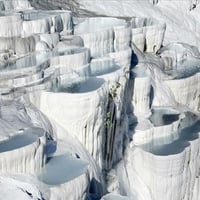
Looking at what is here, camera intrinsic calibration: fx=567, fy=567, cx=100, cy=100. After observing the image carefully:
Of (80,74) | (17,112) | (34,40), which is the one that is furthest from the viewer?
(34,40)

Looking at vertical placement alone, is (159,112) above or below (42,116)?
below

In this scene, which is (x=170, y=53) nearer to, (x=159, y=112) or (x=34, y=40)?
(x=159, y=112)

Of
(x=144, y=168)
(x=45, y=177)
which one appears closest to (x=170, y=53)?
(x=144, y=168)

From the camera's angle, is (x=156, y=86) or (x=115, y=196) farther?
(x=156, y=86)

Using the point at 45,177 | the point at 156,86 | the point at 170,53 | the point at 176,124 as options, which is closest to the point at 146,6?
the point at 170,53

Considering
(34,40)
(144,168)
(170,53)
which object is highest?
(34,40)

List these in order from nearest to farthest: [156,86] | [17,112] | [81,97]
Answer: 1. [17,112]
2. [81,97]
3. [156,86]
